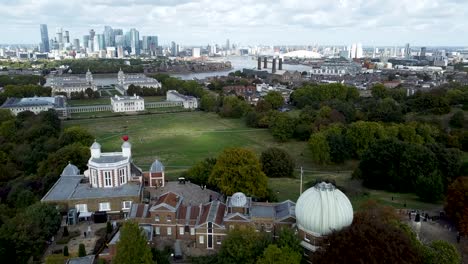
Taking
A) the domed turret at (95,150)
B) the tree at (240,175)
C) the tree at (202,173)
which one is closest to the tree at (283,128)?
the tree at (202,173)

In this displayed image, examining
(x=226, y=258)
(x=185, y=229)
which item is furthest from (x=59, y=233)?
(x=226, y=258)

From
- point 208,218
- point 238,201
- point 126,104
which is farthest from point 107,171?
point 126,104

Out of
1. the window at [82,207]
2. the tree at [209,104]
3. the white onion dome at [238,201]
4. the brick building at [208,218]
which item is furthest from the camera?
the tree at [209,104]

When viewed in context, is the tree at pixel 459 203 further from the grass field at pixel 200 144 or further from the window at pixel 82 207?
the window at pixel 82 207

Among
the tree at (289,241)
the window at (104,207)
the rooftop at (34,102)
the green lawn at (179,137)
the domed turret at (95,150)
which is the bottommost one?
the green lawn at (179,137)

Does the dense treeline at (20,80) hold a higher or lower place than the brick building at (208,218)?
higher

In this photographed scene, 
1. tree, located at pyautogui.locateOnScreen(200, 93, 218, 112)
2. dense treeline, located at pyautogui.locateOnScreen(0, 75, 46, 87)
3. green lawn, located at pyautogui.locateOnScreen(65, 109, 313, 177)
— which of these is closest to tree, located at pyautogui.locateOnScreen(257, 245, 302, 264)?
green lawn, located at pyautogui.locateOnScreen(65, 109, 313, 177)
